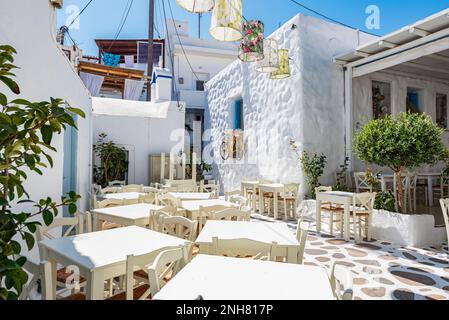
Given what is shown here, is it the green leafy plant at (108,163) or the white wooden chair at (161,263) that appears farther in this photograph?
the green leafy plant at (108,163)

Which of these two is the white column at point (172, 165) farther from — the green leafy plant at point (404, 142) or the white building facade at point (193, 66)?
the green leafy plant at point (404, 142)

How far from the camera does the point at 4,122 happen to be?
1.33 m

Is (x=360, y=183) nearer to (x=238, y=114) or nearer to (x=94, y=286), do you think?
(x=238, y=114)

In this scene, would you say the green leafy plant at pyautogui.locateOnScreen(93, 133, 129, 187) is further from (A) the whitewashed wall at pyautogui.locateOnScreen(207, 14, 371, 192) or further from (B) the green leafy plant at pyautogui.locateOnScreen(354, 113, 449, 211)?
(B) the green leafy plant at pyautogui.locateOnScreen(354, 113, 449, 211)

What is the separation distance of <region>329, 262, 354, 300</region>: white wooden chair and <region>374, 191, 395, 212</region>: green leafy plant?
396cm

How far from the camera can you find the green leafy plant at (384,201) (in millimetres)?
5211

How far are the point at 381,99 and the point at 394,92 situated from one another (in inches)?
17.4

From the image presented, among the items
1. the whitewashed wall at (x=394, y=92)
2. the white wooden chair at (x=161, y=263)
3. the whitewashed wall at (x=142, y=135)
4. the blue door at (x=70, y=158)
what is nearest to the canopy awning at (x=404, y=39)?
the whitewashed wall at (x=394, y=92)

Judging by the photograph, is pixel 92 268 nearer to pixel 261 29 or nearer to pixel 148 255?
pixel 148 255

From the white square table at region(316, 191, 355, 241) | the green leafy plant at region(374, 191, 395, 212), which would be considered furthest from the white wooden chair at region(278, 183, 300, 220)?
the green leafy plant at region(374, 191, 395, 212)

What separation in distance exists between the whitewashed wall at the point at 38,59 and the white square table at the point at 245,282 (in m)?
2.04

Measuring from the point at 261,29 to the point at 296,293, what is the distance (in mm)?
4978

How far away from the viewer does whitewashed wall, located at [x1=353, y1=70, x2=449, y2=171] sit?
8.17 m

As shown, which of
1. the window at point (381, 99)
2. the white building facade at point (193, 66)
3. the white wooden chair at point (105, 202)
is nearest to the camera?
the white wooden chair at point (105, 202)
